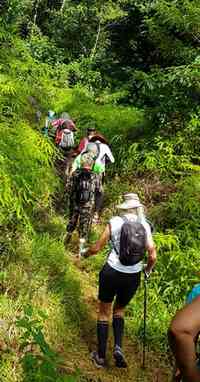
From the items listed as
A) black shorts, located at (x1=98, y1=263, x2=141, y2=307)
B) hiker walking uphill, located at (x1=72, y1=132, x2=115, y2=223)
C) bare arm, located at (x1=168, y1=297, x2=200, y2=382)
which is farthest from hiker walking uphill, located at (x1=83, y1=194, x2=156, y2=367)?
hiker walking uphill, located at (x1=72, y1=132, x2=115, y2=223)

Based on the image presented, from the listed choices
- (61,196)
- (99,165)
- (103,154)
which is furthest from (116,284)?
(61,196)

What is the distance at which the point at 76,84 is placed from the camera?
2398 centimetres

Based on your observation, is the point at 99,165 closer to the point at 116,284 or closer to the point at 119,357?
the point at 116,284

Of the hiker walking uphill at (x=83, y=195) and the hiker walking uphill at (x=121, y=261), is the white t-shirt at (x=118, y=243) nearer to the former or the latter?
the hiker walking uphill at (x=121, y=261)

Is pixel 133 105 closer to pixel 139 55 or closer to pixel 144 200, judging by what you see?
pixel 139 55

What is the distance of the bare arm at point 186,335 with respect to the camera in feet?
6.36

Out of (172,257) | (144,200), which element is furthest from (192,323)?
(144,200)

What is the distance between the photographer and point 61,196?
9719 mm

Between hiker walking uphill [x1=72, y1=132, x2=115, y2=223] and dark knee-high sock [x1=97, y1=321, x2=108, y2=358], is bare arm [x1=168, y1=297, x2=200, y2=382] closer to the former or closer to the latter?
dark knee-high sock [x1=97, y1=321, x2=108, y2=358]

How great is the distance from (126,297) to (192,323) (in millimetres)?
3232

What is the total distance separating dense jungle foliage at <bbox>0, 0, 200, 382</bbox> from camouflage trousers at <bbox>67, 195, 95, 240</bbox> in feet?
1.03

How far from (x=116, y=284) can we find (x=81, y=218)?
109 inches

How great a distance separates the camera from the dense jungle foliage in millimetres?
4766

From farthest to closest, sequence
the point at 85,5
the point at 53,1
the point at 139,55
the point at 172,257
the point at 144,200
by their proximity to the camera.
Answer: the point at 53,1 < the point at 85,5 < the point at 139,55 < the point at 144,200 < the point at 172,257
